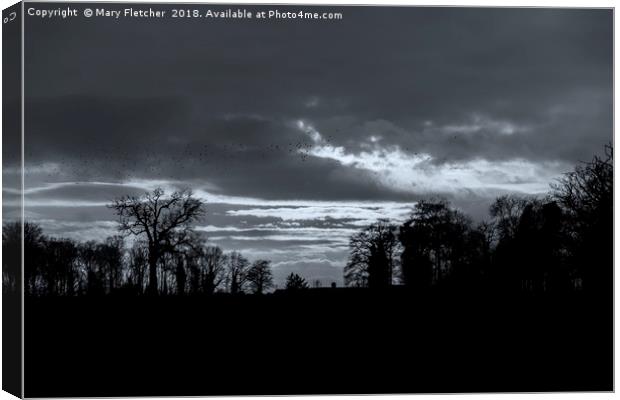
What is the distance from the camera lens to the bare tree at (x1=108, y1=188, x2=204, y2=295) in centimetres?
1152

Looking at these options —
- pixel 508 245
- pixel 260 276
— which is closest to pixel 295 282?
pixel 260 276

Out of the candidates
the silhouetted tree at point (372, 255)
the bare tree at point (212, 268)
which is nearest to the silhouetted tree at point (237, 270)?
the bare tree at point (212, 268)

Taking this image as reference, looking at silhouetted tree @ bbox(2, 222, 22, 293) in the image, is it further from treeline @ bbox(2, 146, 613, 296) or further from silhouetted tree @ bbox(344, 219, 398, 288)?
silhouetted tree @ bbox(344, 219, 398, 288)

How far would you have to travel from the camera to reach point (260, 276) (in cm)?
1234

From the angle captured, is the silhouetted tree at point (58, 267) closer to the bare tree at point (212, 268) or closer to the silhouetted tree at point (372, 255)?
the bare tree at point (212, 268)

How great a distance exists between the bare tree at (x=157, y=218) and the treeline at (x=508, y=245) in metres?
2.49

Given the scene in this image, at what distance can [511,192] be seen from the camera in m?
12.2

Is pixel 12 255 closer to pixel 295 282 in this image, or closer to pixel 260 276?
pixel 260 276

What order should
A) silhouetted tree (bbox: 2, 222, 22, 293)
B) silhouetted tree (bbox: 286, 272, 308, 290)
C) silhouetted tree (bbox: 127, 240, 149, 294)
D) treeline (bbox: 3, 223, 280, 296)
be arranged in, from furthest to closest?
silhouetted tree (bbox: 286, 272, 308, 290), silhouetted tree (bbox: 127, 240, 149, 294), treeline (bbox: 3, 223, 280, 296), silhouetted tree (bbox: 2, 222, 22, 293)

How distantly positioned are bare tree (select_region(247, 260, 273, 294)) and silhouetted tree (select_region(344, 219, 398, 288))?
117cm

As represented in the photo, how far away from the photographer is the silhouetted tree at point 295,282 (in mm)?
12312

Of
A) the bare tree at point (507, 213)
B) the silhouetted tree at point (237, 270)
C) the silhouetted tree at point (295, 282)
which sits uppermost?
the bare tree at point (507, 213)

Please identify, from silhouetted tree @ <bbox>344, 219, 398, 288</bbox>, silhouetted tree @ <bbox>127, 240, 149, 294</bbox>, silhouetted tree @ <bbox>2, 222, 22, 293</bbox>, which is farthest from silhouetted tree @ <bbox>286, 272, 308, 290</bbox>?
silhouetted tree @ <bbox>2, 222, 22, 293</bbox>

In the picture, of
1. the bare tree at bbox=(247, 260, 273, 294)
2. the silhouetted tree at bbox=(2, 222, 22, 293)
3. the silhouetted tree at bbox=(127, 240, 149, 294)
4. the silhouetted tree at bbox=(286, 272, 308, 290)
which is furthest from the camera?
the silhouetted tree at bbox=(286, 272, 308, 290)
